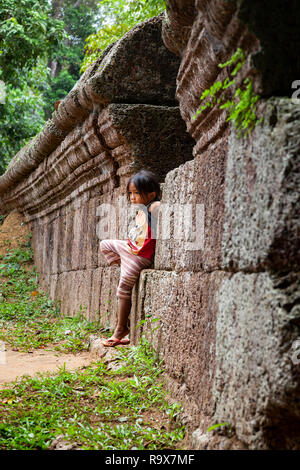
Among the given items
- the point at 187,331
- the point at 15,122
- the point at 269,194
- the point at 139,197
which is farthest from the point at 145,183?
the point at 15,122

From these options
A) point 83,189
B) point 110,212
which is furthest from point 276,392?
point 83,189

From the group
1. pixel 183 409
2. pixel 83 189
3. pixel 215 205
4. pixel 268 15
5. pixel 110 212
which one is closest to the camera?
pixel 268 15

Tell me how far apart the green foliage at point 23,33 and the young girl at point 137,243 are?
223 inches

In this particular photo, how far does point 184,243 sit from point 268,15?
1.35m

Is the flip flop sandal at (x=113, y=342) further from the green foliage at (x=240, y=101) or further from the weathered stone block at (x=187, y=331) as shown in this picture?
the green foliage at (x=240, y=101)

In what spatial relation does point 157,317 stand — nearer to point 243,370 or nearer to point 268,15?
point 243,370

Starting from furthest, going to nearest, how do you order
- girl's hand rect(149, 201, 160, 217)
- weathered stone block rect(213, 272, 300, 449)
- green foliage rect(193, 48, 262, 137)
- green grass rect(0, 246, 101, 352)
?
green grass rect(0, 246, 101, 352), girl's hand rect(149, 201, 160, 217), green foliage rect(193, 48, 262, 137), weathered stone block rect(213, 272, 300, 449)

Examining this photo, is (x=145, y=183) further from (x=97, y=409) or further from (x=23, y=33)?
(x=23, y=33)

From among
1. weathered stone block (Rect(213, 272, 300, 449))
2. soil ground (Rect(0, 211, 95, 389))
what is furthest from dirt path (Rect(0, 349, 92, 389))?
weathered stone block (Rect(213, 272, 300, 449))

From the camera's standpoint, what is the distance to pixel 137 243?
3.83 meters

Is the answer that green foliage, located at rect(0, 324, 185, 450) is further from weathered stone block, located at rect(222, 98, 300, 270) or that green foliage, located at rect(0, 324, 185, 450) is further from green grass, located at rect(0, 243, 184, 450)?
weathered stone block, located at rect(222, 98, 300, 270)

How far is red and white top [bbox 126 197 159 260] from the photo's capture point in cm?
373

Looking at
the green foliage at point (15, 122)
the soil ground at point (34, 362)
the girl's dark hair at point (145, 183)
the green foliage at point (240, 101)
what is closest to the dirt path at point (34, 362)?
the soil ground at point (34, 362)

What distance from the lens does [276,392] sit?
1.56 m
